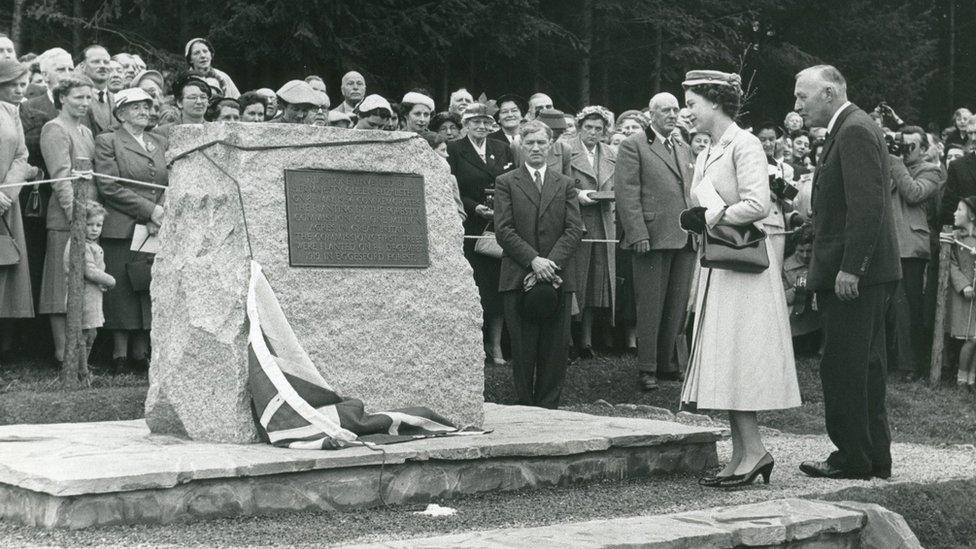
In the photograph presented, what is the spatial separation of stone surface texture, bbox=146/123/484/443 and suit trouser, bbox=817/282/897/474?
195cm

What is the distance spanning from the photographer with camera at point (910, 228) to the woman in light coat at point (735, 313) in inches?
227

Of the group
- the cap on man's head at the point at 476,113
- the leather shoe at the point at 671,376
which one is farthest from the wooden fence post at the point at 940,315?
the cap on man's head at the point at 476,113

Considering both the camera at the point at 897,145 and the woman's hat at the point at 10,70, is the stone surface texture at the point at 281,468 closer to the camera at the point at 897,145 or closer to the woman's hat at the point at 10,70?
the woman's hat at the point at 10,70

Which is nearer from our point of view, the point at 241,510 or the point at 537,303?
the point at 241,510

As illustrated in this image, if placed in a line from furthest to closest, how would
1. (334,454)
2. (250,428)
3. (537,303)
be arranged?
1. (537,303)
2. (250,428)
3. (334,454)

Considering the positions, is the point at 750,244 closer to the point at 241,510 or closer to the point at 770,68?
the point at 241,510

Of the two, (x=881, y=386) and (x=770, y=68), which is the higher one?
(x=770, y=68)

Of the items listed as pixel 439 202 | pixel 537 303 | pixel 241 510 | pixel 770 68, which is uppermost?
pixel 770 68

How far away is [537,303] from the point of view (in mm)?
9766

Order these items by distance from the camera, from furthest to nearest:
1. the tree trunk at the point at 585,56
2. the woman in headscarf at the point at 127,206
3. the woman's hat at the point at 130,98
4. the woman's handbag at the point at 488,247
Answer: the tree trunk at the point at 585,56, the woman's handbag at the point at 488,247, the woman's hat at the point at 130,98, the woman in headscarf at the point at 127,206

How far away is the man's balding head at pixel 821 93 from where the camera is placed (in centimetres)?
732

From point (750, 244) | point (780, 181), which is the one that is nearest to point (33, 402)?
point (750, 244)

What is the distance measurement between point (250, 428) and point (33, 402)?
274cm

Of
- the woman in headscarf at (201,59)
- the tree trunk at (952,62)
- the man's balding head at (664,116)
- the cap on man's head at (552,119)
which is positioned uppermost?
the tree trunk at (952,62)
